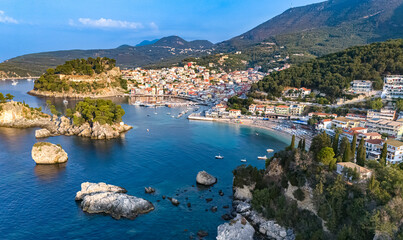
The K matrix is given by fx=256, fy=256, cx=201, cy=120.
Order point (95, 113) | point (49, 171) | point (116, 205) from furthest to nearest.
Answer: point (95, 113), point (49, 171), point (116, 205)

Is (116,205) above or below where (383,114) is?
below

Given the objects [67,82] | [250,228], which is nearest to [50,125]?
[250,228]

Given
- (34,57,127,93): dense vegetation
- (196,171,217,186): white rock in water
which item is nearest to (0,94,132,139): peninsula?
(196,171,217,186): white rock in water

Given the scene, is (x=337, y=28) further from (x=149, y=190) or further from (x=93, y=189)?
(x=93, y=189)

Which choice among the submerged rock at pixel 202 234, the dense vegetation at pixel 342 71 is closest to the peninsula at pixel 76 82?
the dense vegetation at pixel 342 71

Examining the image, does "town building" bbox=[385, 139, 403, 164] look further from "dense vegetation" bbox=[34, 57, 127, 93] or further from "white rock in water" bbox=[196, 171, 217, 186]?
"dense vegetation" bbox=[34, 57, 127, 93]

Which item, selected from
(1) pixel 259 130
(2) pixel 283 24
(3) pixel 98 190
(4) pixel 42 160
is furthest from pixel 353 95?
(2) pixel 283 24
